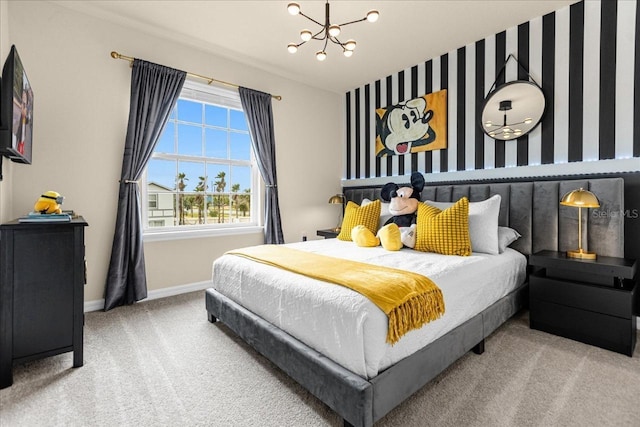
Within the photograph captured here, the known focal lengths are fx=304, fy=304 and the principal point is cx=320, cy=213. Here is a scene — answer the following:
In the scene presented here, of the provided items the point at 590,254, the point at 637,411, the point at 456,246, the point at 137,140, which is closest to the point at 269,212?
the point at 137,140

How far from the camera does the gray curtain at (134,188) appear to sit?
2.93 meters

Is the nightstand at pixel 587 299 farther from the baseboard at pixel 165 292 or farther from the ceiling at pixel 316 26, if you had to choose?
the baseboard at pixel 165 292

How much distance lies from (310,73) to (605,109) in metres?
3.19

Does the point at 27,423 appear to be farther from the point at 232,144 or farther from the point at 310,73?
the point at 310,73

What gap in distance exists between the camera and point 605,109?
2.60 meters

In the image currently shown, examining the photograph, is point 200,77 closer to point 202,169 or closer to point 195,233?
point 202,169

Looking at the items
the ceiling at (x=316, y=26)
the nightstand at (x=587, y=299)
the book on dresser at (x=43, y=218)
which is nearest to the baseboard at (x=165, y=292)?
the book on dresser at (x=43, y=218)

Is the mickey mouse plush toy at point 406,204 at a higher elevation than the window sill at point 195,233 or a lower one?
higher

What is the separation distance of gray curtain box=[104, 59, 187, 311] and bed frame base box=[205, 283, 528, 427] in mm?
1412

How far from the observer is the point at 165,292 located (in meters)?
3.31

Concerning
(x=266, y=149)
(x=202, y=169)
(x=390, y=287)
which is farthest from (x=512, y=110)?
(x=202, y=169)

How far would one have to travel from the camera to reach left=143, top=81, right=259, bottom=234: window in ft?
11.1

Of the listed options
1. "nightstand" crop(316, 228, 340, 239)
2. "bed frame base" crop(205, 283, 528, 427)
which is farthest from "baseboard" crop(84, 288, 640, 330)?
"nightstand" crop(316, 228, 340, 239)

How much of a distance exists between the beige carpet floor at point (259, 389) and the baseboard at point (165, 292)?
0.67 metres
